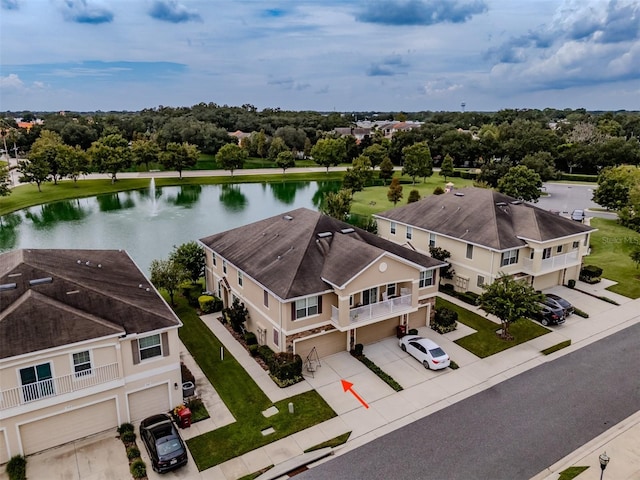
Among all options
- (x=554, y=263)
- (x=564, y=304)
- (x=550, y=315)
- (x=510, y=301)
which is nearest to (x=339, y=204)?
(x=554, y=263)

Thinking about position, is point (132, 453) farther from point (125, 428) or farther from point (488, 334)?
point (488, 334)

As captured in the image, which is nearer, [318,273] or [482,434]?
[482,434]

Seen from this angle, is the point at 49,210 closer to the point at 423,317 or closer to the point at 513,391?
the point at 423,317

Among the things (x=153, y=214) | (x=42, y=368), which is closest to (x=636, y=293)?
(x=42, y=368)

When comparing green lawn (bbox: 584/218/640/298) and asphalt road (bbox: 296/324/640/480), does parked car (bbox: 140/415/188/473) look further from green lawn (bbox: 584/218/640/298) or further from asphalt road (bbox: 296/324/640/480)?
green lawn (bbox: 584/218/640/298)

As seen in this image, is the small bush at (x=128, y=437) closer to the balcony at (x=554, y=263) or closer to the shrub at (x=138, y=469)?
the shrub at (x=138, y=469)

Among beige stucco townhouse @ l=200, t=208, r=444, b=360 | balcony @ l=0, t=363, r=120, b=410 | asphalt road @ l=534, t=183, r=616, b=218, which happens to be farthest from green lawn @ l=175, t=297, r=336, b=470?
asphalt road @ l=534, t=183, r=616, b=218
